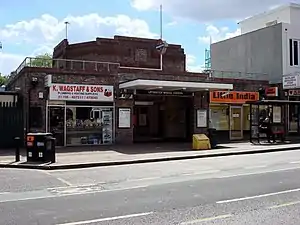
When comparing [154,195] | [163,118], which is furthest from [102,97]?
[154,195]

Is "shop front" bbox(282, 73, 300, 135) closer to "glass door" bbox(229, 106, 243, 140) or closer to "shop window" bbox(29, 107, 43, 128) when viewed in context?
"glass door" bbox(229, 106, 243, 140)

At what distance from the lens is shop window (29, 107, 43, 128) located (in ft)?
70.1

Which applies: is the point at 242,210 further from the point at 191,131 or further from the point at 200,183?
the point at 191,131

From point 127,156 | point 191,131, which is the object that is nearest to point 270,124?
point 191,131

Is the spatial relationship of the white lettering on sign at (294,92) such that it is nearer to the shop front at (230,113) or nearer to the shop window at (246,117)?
the shop front at (230,113)

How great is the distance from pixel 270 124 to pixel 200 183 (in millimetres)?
15893

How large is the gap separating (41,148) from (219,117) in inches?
559

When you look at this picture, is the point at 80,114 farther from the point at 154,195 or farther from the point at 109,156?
the point at 154,195

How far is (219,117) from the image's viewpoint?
2720cm

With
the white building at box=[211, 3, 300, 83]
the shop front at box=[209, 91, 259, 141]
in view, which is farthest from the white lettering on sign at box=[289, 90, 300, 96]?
the shop front at box=[209, 91, 259, 141]

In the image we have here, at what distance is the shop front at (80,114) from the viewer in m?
21.8

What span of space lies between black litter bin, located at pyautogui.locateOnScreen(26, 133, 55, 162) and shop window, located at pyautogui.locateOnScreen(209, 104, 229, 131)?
13.2 metres

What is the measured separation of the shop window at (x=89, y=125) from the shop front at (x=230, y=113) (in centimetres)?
702

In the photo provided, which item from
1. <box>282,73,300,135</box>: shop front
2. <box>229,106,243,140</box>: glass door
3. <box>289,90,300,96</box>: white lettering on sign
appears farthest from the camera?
<box>289,90,300,96</box>: white lettering on sign
